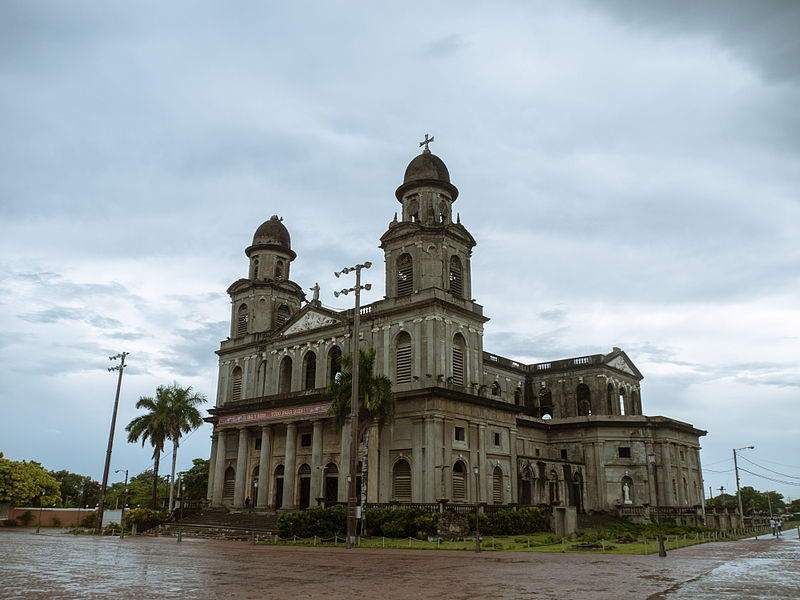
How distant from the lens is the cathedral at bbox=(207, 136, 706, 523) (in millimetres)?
40062

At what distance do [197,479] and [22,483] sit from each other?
17064 mm

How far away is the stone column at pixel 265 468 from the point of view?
45.0 metres

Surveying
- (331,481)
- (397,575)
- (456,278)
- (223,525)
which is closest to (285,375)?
(331,481)

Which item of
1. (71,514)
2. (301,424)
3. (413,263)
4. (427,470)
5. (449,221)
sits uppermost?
(449,221)

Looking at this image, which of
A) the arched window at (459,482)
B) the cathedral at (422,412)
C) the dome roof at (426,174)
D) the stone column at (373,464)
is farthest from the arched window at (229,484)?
the dome roof at (426,174)

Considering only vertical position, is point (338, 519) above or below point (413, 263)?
below

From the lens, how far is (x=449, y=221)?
1847 inches

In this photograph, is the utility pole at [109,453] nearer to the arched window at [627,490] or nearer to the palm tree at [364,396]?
the palm tree at [364,396]

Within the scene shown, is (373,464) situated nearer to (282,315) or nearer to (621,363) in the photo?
(282,315)

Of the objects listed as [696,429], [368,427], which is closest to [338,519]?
[368,427]

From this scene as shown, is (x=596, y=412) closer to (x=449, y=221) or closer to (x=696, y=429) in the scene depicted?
(x=696, y=429)

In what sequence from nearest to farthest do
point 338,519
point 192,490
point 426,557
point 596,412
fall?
point 426,557, point 338,519, point 596,412, point 192,490

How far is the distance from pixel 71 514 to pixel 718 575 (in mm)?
63653

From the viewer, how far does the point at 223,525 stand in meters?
40.8
